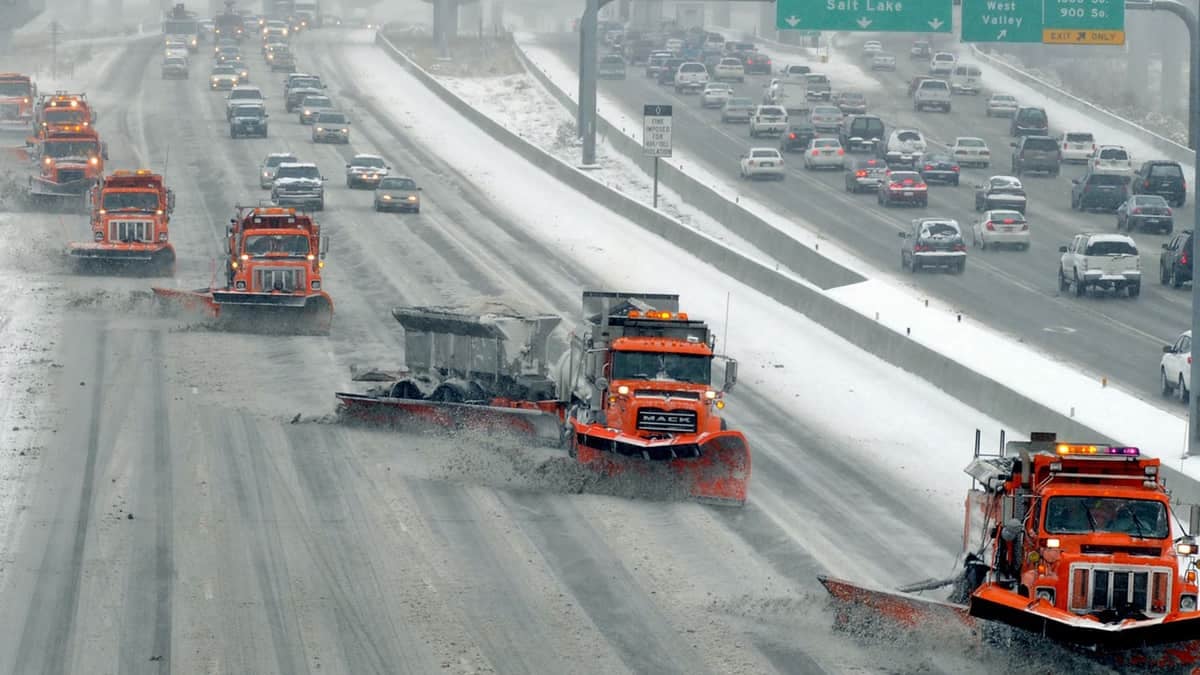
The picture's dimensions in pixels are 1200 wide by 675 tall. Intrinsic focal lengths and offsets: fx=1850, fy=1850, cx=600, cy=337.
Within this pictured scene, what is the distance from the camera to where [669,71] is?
316ft

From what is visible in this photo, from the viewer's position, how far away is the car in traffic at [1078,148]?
70.9 metres

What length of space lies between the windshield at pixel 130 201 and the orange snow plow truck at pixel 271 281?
220 inches

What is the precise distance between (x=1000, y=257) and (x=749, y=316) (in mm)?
14102

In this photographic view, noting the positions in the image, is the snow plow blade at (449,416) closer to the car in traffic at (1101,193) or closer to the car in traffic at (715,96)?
the car in traffic at (1101,193)

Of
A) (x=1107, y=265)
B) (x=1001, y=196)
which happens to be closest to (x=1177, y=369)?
(x=1107, y=265)

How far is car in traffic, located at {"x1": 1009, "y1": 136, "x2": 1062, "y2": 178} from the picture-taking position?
67.6 m

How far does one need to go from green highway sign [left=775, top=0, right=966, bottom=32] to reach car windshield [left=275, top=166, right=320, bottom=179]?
16419 millimetres

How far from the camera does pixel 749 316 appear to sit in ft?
130

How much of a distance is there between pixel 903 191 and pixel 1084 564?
44.6 m

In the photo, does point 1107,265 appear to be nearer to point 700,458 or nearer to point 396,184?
point 396,184

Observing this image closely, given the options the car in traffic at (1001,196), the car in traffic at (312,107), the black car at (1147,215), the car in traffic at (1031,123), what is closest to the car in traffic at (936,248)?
the car in traffic at (1001,196)

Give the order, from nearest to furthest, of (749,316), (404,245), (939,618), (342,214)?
(939,618), (749,316), (404,245), (342,214)

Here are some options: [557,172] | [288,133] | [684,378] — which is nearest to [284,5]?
[288,133]

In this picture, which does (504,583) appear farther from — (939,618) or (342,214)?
(342,214)
